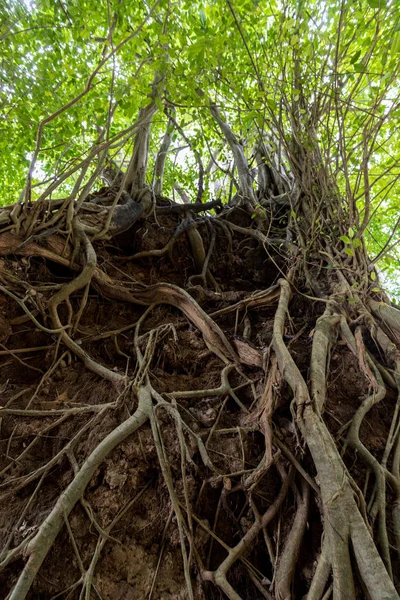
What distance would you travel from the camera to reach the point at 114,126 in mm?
4594

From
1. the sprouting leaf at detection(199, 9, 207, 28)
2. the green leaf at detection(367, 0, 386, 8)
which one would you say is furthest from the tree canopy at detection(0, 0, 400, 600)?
the sprouting leaf at detection(199, 9, 207, 28)

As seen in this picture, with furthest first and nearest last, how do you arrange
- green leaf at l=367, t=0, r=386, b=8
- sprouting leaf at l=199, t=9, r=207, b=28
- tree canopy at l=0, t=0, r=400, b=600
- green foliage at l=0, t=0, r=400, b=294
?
sprouting leaf at l=199, t=9, r=207, b=28
green foliage at l=0, t=0, r=400, b=294
green leaf at l=367, t=0, r=386, b=8
tree canopy at l=0, t=0, r=400, b=600

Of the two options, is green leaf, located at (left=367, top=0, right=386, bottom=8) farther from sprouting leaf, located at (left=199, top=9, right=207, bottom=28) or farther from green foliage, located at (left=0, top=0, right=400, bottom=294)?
sprouting leaf, located at (left=199, top=9, right=207, bottom=28)

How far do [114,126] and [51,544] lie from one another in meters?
4.56

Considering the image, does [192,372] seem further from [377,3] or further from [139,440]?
[377,3]

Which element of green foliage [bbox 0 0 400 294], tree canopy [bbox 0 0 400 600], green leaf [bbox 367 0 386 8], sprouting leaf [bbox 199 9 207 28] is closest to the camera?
tree canopy [bbox 0 0 400 600]

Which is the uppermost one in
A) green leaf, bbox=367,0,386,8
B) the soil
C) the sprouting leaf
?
the sprouting leaf

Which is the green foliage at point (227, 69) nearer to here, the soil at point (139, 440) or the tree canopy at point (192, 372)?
the tree canopy at point (192, 372)

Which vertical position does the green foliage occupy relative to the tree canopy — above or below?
above

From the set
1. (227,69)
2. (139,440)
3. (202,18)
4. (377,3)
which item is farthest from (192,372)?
(202,18)

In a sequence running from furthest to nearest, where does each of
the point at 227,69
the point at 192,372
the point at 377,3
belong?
the point at 227,69 → the point at 192,372 → the point at 377,3

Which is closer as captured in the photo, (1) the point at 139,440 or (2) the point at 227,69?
(1) the point at 139,440

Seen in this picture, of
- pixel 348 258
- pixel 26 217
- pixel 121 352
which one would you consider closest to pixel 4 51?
pixel 26 217

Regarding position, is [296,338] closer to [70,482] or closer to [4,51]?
[70,482]
